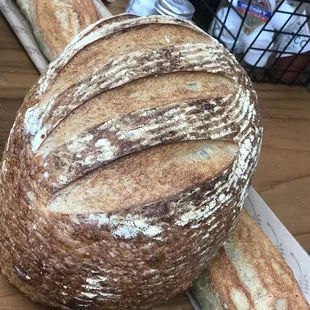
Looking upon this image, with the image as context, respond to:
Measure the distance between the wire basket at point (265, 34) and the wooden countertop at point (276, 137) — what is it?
7 centimetres

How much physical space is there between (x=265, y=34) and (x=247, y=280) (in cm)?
80

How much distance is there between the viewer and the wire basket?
56.7 inches

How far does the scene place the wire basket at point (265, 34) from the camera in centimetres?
144

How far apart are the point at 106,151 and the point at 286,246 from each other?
0.54 m

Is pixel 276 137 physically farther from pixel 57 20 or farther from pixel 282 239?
pixel 57 20

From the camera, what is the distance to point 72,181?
745mm

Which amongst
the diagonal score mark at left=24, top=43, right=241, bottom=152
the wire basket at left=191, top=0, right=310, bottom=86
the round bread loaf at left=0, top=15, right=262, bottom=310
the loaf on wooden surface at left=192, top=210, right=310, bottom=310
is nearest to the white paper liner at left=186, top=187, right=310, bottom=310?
the loaf on wooden surface at left=192, top=210, right=310, bottom=310

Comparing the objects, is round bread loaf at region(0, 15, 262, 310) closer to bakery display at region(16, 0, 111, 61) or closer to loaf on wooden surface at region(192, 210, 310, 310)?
loaf on wooden surface at region(192, 210, 310, 310)

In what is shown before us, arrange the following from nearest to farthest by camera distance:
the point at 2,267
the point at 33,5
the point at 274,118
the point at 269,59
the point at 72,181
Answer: the point at 72,181 < the point at 2,267 < the point at 33,5 < the point at 274,118 < the point at 269,59

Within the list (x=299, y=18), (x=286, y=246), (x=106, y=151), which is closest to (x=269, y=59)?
(x=299, y=18)

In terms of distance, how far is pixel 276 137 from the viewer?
1427 mm

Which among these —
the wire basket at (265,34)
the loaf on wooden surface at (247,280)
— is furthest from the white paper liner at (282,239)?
the wire basket at (265,34)

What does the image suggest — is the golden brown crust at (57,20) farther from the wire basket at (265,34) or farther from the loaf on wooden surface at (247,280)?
the loaf on wooden surface at (247,280)

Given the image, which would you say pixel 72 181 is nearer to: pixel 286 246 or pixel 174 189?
pixel 174 189
